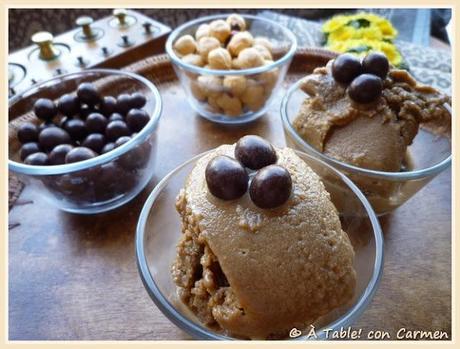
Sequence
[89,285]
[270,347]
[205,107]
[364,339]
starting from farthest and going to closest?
[205,107] → [89,285] → [364,339] → [270,347]

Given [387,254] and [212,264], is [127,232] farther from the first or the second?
[387,254]

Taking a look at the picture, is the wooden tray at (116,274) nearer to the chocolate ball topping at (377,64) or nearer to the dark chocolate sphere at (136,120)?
the dark chocolate sphere at (136,120)

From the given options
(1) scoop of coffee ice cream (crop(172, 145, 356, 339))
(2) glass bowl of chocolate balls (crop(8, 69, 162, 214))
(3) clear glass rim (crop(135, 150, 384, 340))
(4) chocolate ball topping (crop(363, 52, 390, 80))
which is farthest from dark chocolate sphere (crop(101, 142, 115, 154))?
(4) chocolate ball topping (crop(363, 52, 390, 80))

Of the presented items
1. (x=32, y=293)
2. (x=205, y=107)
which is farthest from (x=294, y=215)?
(x=205, y=107)

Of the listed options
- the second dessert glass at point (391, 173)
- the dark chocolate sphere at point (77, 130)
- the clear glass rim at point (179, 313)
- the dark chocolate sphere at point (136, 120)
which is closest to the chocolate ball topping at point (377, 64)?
the second dessert glass at point (391, 173)

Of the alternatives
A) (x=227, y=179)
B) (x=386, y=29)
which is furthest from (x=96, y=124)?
(x=386, y=29)

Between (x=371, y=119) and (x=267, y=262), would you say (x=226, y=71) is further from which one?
(x=267, y=262)

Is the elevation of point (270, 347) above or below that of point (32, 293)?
above

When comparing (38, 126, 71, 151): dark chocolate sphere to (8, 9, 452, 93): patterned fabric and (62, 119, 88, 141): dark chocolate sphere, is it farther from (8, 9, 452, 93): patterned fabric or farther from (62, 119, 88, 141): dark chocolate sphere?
(8, 9, 452, 93): patterned fabric
